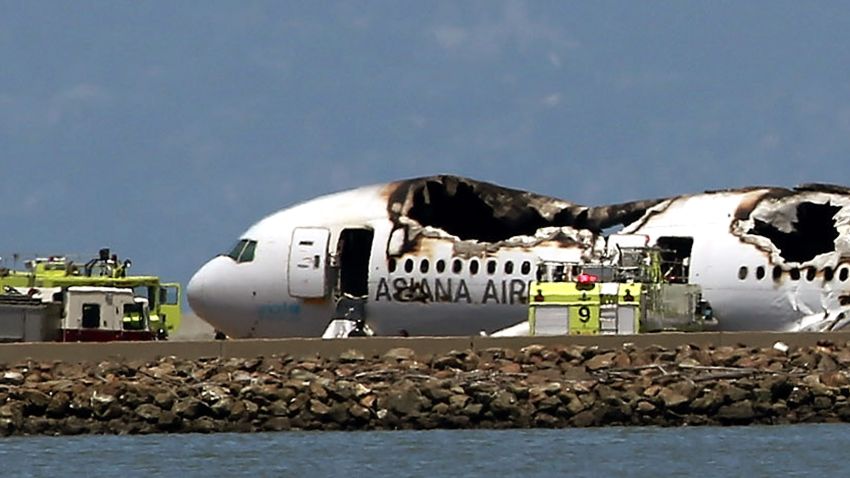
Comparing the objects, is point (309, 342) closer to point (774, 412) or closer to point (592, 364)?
point (592, 364)

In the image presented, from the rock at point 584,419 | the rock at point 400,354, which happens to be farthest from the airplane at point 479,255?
the rock at point 584,419

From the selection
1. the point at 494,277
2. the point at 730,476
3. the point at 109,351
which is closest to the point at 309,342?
the point at 109,351

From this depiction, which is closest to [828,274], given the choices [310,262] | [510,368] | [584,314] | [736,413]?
[584,314]

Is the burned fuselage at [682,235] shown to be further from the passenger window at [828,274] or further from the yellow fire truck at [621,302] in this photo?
the yellow fire truck at [621,302]

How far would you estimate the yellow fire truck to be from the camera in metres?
60.0

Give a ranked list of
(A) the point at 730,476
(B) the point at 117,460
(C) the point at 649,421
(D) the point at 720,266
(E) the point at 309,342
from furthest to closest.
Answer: (D) the point at 720,266, (E) the point at 309,342, (C) the point at 649,421, (B) the point at 117,460, (A) the point at 730,476

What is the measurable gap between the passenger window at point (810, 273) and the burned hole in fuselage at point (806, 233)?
0.97 meters

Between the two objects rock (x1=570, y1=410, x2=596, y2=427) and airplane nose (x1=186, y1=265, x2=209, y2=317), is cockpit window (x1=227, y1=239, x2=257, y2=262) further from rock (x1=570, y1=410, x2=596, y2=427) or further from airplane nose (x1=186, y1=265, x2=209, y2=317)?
rock (x1=570, y1=410, x2=596, y2=427)

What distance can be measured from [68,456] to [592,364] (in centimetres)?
1038

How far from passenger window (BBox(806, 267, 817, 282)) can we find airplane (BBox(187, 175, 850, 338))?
0.06 feet

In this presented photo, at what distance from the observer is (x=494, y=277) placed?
62406 mm

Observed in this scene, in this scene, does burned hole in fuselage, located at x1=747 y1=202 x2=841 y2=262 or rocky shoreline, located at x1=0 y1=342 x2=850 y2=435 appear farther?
burned hole in fuselage, located at x1=747 y1=202 x2=841 y2=262

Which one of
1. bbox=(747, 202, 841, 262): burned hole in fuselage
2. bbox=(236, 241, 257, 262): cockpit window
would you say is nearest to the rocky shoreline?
bbox=(747, 202, 841, 262): burned hole in fuselage

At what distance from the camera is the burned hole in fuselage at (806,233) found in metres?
60.9
